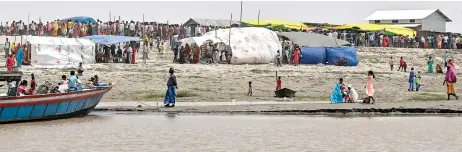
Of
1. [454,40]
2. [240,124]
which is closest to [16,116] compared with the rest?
[240,124]

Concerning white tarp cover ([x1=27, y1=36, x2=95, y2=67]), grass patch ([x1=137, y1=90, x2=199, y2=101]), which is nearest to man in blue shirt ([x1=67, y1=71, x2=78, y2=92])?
grass patch ([x1=137, y1=90, x2=199, y2=101])

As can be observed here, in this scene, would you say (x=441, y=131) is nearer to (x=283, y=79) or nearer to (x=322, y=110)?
(x=322, y=110)

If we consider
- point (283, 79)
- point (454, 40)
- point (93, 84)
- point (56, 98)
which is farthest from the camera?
point (454, 40)

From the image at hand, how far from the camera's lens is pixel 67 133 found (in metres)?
20.4

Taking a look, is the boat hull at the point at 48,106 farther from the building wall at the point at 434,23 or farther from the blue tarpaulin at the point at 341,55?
the building wall at the point at 434,23

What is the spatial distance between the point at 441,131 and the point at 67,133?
8761mm

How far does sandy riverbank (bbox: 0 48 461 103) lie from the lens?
97.7ft

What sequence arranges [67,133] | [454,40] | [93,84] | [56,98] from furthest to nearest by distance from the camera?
1. [454,40]
2. [93,84]
3. [56,98]
4. [67,133]

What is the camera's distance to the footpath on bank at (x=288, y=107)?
83.4 feet

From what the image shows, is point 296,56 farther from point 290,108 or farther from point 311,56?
point 290,108

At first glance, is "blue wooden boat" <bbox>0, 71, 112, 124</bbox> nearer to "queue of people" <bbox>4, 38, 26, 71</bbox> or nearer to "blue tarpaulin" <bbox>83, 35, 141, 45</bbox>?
"queue of people" <bbox>4, 38, 26, 71</bbox>

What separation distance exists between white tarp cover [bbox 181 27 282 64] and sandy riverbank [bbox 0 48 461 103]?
1.21 meters

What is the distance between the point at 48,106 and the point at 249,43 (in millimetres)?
20723

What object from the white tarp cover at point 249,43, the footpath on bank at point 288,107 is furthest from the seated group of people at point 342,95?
the white tarp cover at point 249,43
